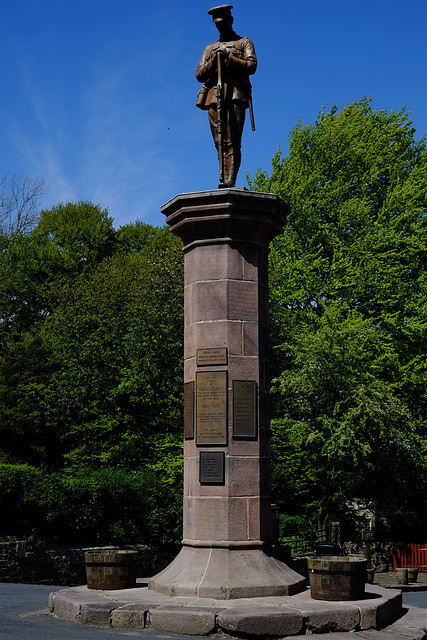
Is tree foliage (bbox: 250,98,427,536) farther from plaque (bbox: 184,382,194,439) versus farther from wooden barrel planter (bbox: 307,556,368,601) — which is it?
wooden barrel planter (bbox: 307,556,368,601)

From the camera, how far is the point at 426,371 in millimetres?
25125

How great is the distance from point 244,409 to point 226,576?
2.09m

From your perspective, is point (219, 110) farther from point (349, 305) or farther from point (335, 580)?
point (349, 305)

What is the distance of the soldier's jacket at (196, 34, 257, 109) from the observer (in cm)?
1062

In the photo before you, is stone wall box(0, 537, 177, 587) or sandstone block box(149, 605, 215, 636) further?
stone wall box(0, 537, 177, 587)

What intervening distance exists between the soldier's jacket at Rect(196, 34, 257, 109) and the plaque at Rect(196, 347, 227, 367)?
12.0 feet

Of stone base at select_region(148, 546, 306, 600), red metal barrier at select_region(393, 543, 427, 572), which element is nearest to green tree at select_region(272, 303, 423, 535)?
red metal barrier at select_region(393, 543, 427, 572)

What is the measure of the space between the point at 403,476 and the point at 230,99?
1653 cm

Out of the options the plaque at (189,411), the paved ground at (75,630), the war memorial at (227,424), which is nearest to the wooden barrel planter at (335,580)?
the war memorial at (227,424)

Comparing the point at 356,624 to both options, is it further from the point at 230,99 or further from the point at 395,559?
the point at 395,559

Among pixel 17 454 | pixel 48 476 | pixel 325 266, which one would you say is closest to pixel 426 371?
pixel 325 266

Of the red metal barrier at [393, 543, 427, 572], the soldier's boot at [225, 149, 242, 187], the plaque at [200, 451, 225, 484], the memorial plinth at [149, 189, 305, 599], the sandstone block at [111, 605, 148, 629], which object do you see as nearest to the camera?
the sandstone block at [111, 605, 148, 629]

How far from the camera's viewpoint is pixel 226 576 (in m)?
9.16

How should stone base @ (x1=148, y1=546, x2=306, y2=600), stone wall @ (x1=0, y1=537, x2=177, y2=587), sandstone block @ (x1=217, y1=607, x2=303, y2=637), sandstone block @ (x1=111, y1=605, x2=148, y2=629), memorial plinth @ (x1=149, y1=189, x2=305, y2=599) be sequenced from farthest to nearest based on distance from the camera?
stone wall @ (x1=0, y1=537, x2=177, y2=587) < memorial plinth @ (x1=149, y1=189, x2=305, y2=599) < stone base @ (x1=148, y1=546, x2=306, y2=600) < sandstone block @ (x1=111, y1=605, x2=148, y2=629) < sandstone block @ (x1=217, y1=607, x2=303, y2=637)
